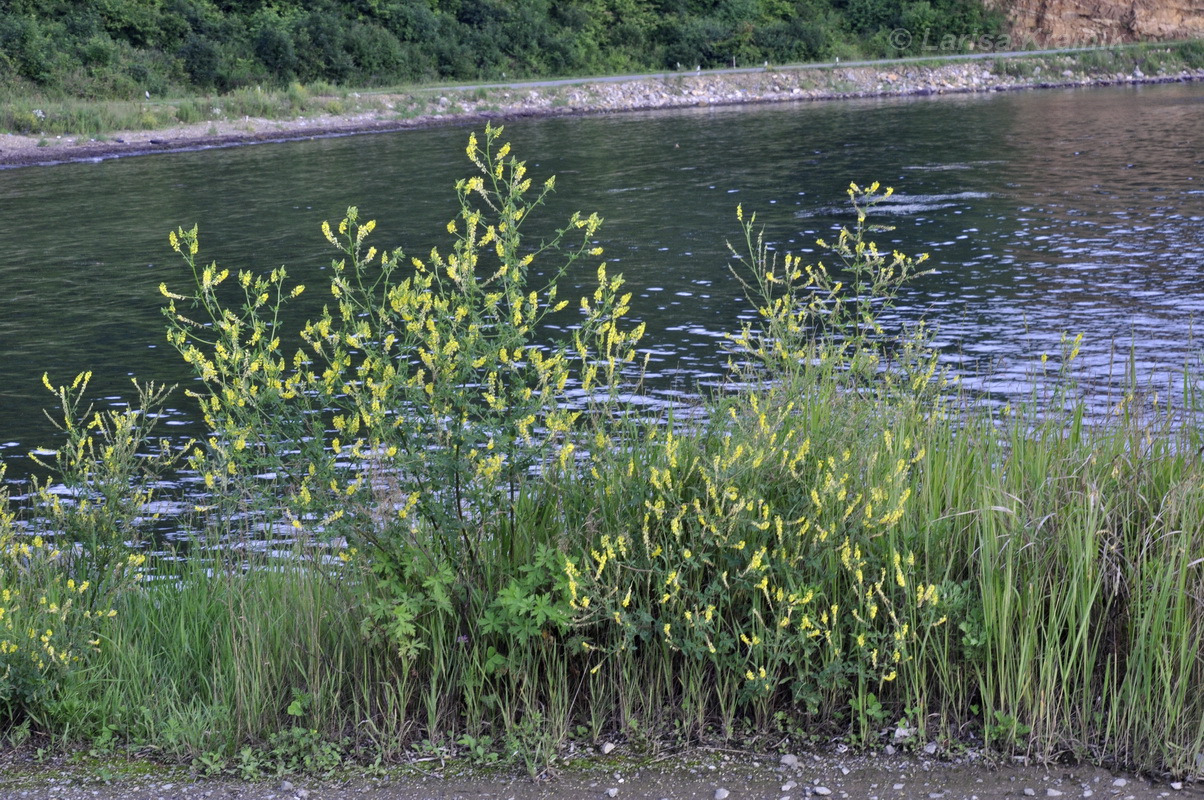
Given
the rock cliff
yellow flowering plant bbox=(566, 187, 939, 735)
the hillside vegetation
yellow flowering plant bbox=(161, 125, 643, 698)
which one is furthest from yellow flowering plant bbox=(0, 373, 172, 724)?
the rock cliff

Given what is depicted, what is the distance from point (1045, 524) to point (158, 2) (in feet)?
180

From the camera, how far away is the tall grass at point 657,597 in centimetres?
411

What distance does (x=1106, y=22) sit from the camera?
66812mm

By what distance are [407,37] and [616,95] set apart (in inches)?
443

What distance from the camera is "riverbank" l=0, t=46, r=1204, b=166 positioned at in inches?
1559

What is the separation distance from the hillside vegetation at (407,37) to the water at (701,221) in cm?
1244

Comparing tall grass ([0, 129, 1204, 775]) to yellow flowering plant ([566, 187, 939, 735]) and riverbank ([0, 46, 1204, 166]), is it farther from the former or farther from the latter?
riverbank ([0, 46, 1204, 166])

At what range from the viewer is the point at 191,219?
2341 cm

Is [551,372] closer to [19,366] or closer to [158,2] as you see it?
[19,366]

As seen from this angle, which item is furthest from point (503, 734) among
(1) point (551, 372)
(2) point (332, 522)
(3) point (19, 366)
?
(3) point (19, 366)

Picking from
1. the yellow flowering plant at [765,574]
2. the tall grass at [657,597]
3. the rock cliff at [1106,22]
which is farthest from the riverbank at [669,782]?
the rock cliff at [1106,22]

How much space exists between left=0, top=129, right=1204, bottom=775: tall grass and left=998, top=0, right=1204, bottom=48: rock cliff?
6849 cm

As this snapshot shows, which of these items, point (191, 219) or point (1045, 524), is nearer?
point (1045, 524)

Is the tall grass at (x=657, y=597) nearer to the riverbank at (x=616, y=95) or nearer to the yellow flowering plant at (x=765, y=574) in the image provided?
the yellow flowering plant at (x=765, y=574)
